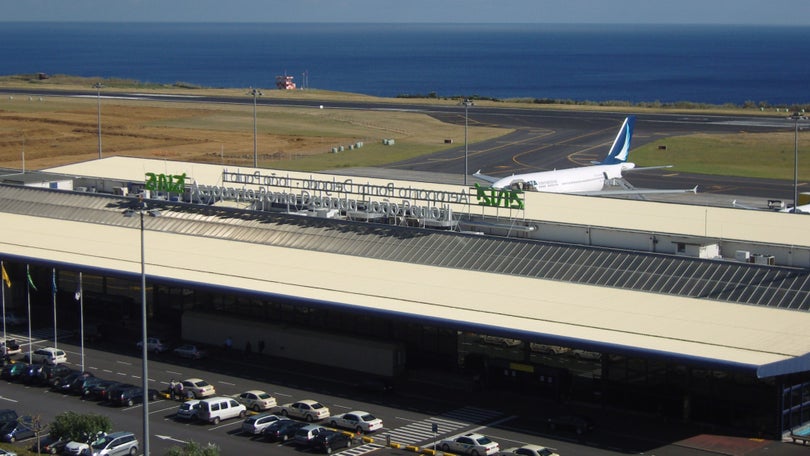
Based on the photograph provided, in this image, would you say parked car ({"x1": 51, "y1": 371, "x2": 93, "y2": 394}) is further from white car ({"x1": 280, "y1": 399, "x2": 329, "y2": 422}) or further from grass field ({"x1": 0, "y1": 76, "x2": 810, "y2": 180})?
grass field ({"x1": 0, "y1": 76, "x2": 810, "y2": 180})

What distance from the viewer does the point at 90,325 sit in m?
81.6

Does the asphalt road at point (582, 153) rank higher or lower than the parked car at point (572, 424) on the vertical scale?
higher

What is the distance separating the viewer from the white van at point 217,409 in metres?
60.4

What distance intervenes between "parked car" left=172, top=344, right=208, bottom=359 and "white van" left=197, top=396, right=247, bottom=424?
1188 centimetres

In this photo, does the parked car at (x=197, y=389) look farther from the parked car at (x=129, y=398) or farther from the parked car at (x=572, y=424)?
the parked car at (x=572, y=424)

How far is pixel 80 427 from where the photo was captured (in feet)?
177

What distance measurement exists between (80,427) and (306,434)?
1062 centimetres

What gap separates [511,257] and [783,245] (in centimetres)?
1661

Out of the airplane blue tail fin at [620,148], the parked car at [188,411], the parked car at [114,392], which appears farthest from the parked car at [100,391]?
the airplane blue tail fin at [620,148]

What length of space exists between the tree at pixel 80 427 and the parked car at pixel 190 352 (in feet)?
61.3

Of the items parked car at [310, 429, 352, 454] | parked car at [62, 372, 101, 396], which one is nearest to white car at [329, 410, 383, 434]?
parked car at [310, 429, 352, 454]

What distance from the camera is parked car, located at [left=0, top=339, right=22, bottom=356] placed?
242 ft

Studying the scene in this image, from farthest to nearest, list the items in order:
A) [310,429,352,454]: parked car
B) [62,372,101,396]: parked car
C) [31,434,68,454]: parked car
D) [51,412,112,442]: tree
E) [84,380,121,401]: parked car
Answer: [62,372,101,396]: parked car, [84,380,121,401]: parked car, [310,429,352,454]: parked car, [31,434,68,454]: parked car, [51,412,112,442]: tree

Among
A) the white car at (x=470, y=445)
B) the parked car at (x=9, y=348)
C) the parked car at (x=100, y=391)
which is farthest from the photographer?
the parked car at (x=9, y=348)
